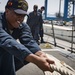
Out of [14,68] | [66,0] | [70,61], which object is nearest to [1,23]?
[14,68]

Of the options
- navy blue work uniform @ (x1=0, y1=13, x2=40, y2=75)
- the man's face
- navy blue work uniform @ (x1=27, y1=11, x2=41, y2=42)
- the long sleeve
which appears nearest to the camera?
the long sleeve

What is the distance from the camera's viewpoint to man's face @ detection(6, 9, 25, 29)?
2805 millimetres

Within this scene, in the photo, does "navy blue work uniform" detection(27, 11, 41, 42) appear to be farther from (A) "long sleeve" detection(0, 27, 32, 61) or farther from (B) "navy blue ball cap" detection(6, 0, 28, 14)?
(A) "long sleeve" detection(0, 27, 32, 61)

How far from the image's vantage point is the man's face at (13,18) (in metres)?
2.80

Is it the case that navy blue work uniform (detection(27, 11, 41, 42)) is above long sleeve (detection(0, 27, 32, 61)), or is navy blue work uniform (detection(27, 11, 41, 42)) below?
below

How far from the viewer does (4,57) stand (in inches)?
119

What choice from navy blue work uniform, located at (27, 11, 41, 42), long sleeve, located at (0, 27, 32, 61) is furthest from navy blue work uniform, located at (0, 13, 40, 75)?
navy blue work uniform, located at (27, 11, 41, 42)

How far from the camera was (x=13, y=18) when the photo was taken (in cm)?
283

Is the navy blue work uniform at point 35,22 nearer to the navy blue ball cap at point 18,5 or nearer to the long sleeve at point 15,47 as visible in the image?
the navy blue ball cap at point 18,5

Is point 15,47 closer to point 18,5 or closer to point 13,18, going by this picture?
point 13,18

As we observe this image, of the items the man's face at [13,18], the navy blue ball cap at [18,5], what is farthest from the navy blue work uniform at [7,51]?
the navy blue ball cap at [18,5]

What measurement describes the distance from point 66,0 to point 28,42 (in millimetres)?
21590

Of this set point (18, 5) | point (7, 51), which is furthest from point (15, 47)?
point (18, 5)

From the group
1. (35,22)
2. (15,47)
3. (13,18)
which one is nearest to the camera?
(15,47)
